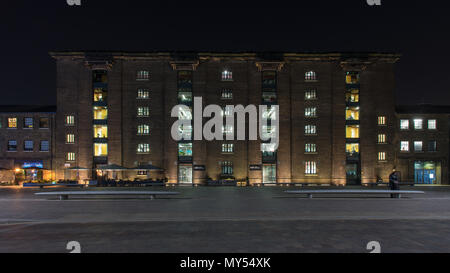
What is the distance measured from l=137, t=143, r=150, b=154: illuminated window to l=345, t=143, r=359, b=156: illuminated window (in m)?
28.4

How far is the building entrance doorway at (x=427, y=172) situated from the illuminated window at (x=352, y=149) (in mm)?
8219

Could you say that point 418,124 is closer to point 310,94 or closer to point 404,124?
point 404,124

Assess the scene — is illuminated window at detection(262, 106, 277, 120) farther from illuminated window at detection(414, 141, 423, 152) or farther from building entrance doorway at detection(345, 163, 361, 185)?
illuminated window at detection(414, 141, 423, 152)

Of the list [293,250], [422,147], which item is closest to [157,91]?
[293,250]

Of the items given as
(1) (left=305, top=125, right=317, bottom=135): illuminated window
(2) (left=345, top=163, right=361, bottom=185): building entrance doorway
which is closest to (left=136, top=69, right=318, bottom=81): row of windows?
(1) (left=305, top=125, right=317, bottom=135): illuminated window

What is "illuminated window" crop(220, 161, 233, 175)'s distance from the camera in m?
39.4

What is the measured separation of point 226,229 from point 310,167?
31.7 metres

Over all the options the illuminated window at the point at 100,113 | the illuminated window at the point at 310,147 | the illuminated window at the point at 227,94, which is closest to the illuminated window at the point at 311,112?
the illuminated window at the point at 310,147

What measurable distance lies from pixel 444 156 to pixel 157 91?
4145 centimetres

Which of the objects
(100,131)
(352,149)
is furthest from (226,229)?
(100,131)

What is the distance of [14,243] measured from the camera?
8.59 meters

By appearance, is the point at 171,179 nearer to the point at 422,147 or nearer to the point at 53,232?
the point at 53,232

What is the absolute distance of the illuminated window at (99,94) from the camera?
40359 millimetres
